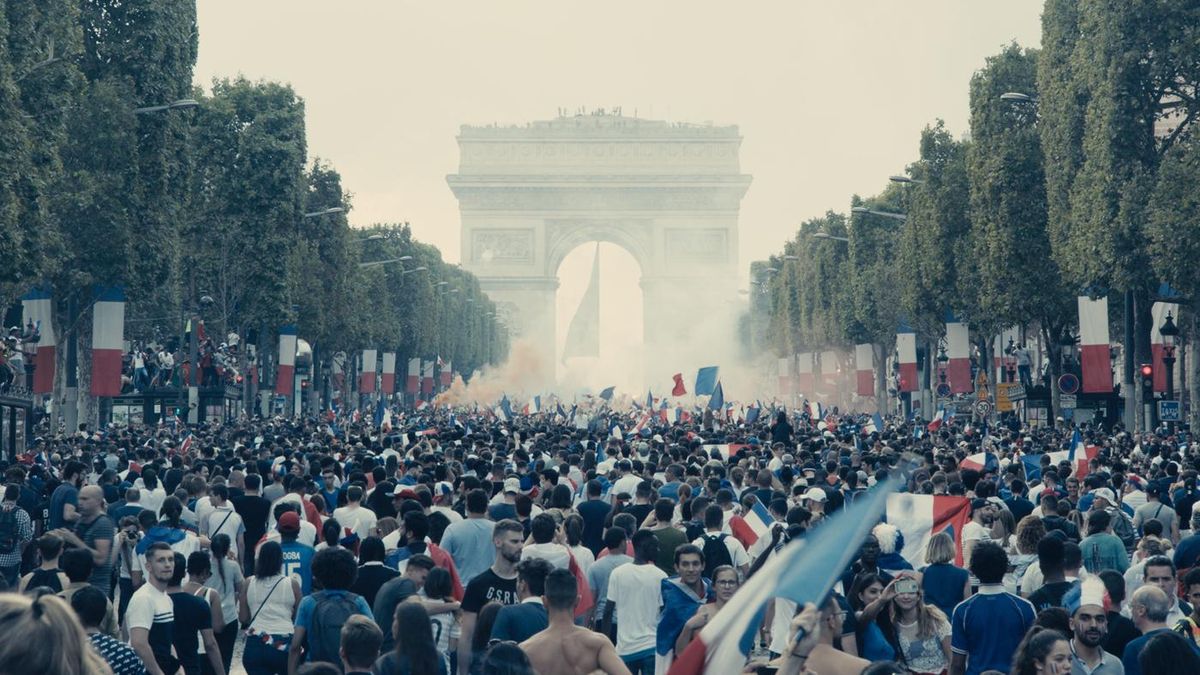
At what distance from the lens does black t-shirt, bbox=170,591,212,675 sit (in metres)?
11.8

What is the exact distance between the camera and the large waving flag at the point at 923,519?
42.9ft

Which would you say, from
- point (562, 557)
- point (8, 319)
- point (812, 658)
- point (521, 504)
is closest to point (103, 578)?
point (521, 504)

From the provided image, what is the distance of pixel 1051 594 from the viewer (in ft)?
37.4

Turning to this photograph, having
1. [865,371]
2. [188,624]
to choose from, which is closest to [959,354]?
[865,371]

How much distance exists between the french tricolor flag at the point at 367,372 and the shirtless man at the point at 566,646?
67.9 m

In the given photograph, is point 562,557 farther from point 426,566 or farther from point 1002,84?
point 1002,84

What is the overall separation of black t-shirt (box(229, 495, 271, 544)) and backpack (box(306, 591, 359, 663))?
655 centimetres

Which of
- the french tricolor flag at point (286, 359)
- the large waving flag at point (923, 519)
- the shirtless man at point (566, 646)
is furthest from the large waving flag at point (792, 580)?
the french tricolor flag at point (286, 359)

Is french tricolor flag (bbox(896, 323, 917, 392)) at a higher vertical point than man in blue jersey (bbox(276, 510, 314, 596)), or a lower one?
higher

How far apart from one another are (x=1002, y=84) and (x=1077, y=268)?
34.4ft

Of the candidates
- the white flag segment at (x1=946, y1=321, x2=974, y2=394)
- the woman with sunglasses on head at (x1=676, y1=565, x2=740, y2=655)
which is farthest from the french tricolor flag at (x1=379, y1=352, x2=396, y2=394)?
the woman with sunglasses on head at (x1=676, y1=565, x2=740, y2=655)

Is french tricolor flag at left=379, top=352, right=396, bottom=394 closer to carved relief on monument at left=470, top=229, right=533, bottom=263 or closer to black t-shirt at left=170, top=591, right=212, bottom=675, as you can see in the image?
carved relief on monument at left=470, top=229, right=533, bottom=263

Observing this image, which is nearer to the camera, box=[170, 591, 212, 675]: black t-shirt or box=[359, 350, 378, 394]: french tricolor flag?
box=[170, 591, 212, 675]: black t-shirt

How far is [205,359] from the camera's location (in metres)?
59.5
